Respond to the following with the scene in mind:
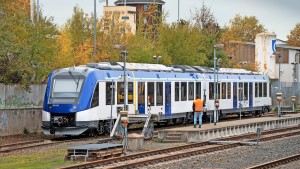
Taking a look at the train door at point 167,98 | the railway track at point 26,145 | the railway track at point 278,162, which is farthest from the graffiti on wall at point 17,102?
the railway track at point 278,162

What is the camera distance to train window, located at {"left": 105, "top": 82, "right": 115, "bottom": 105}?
36906 mm

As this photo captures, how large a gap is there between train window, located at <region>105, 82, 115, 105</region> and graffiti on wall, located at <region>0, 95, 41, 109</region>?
6.07 m

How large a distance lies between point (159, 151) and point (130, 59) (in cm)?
2833

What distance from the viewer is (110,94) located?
3716cm

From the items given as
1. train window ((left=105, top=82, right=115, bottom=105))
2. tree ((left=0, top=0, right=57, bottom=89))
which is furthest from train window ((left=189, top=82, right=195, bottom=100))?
train window ((left=105, top=82, right=115, bottom=105))

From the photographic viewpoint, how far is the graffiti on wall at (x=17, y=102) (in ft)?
129

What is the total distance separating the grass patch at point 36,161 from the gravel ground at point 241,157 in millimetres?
3299

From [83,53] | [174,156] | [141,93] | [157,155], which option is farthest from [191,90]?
[174,156]

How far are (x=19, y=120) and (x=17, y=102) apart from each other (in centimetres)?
153

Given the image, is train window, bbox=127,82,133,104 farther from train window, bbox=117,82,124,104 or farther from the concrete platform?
the concrete platform

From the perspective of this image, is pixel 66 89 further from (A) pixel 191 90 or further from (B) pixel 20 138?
(A) pixel 191 90

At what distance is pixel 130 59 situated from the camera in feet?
186

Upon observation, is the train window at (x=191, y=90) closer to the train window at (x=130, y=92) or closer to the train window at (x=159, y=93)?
the train window at (x=159, y=93)

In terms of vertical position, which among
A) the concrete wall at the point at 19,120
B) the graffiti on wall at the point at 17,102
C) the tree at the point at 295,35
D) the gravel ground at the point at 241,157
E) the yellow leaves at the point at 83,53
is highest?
the tree at the point at 295,35
